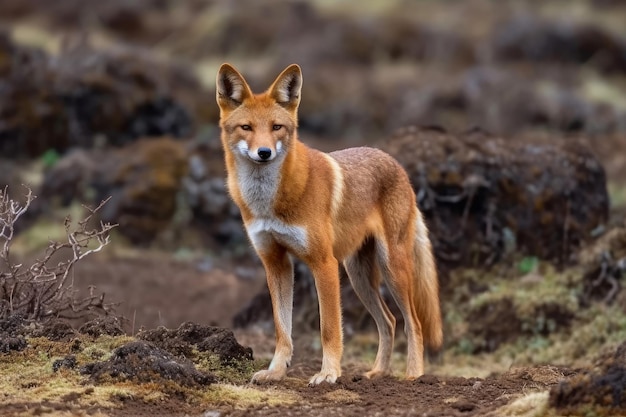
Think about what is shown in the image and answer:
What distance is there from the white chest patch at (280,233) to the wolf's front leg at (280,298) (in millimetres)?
152

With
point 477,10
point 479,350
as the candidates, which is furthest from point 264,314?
point 477,10

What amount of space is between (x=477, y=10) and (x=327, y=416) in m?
35.4

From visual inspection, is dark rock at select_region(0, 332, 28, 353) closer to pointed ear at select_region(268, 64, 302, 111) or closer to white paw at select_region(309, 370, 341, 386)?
white paw at select_region(309, 370, 341, 386)

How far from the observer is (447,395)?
778cm

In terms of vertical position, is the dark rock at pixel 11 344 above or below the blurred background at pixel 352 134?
below

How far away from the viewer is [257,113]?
8312 millimetres

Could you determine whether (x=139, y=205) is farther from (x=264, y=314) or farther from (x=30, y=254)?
(x=264, y=314)

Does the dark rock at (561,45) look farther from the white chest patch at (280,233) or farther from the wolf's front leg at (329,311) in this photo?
the white chest patch at (280,233)

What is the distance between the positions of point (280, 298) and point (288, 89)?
1.74 m

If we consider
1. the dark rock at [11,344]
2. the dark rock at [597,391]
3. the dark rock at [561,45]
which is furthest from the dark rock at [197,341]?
the dark rock at [561,45]

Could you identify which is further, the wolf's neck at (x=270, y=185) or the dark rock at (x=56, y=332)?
the dark rock at (x=56, y=332)

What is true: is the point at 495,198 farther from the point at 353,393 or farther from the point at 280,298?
the point at 353,393

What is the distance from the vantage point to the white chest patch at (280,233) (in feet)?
27.1

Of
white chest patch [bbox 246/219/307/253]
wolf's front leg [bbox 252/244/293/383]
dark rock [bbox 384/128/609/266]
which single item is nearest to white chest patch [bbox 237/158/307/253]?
white chest patch [bbox 246/219/307/253]
